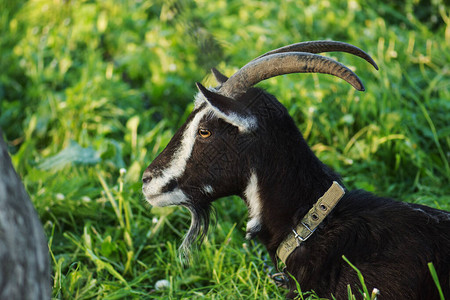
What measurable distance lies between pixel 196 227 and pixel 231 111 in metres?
0.81

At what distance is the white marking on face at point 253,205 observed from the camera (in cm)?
272

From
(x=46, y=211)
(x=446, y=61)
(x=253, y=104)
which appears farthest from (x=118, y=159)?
(x=446, y=61)

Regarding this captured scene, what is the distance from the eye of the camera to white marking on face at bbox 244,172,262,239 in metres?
2.72

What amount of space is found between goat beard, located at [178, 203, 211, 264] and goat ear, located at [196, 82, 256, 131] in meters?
0.53

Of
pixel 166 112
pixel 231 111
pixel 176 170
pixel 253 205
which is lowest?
pixel 166 112

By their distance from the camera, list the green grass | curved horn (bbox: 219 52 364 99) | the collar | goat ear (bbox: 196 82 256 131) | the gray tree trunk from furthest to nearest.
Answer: the green grass, the collar, goat ear (bbox: 196 82 256 131), curved horn (bbox: 219 52 364 99), the gray tree trunk

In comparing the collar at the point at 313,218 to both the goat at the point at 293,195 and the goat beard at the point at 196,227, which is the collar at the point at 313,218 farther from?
the goat beard at the point at 196,227

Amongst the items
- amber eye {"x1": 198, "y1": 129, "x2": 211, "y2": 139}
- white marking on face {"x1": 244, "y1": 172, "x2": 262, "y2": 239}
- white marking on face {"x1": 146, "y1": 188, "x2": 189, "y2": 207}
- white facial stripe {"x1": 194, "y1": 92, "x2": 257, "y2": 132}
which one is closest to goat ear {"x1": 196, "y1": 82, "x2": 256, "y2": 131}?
white facial stripe {"x1": 194, "y1": 92, "x2": 257, "y2": 132}

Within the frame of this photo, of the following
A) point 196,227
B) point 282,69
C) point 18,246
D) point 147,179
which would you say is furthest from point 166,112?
point 18,246

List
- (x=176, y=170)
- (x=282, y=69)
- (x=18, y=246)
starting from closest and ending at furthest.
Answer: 1. (x=18, y=246)
2. (x=282, y=69)
3. (x=176, y=170)

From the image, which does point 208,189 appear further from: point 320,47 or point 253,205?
point 320,47

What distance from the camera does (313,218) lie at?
8.66 feet

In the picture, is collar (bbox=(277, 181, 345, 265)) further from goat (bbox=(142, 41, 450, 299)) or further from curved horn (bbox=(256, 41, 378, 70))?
curved horn (bbox=(256, 41, 378, 70))

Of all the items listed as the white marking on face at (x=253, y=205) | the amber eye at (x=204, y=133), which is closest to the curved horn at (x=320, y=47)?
the amber eye at (x=204, y=133)
